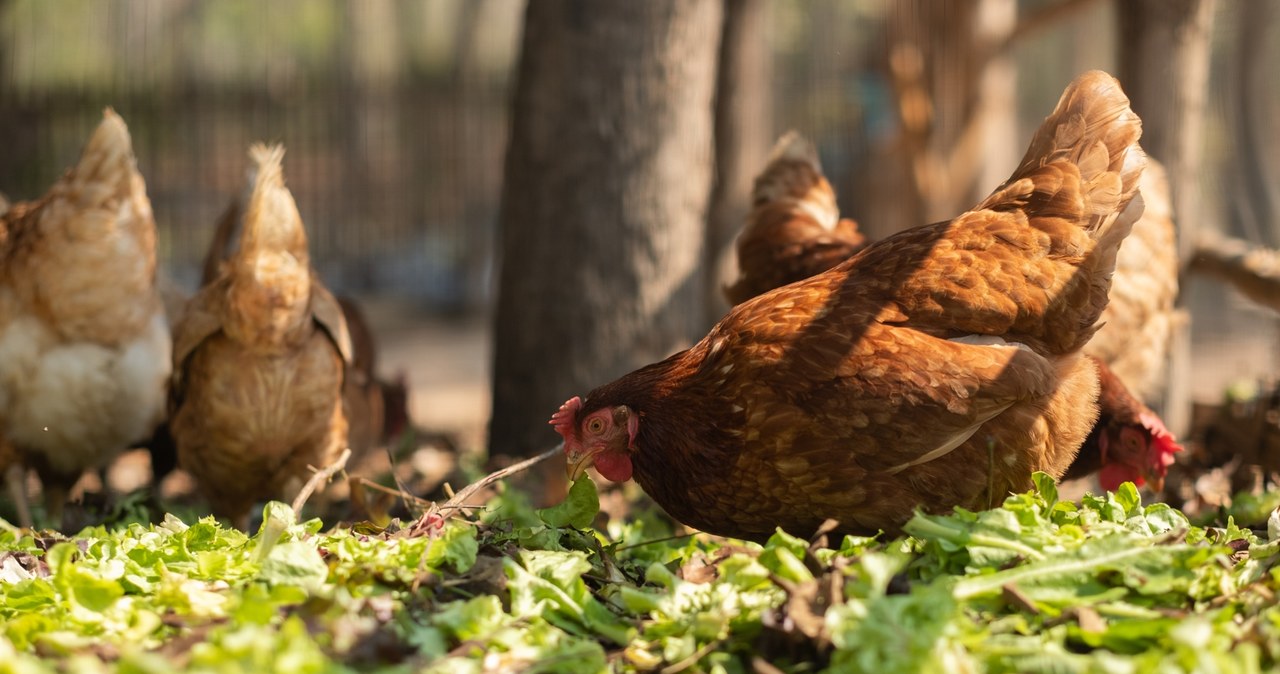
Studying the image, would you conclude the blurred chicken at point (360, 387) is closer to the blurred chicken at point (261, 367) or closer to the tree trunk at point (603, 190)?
the blurred chicken at point (261, 367)

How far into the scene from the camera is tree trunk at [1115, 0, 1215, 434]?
5238 mm

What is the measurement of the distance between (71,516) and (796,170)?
334 cm

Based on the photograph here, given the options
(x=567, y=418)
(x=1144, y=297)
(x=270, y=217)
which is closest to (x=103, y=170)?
(x=270, y=217)

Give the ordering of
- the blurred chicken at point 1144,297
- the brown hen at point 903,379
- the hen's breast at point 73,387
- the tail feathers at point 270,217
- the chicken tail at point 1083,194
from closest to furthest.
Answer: the brown hen at point 903,379 → the chicken tail at point 1083,194 → the tail feathers at point 270,217 → the hen's breast at point 73,387 → the blurred chicken at point 1144,297

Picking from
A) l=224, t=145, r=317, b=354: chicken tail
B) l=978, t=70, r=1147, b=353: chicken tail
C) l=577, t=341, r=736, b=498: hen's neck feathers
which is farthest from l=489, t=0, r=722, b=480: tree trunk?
l=978, t=70, r=1147, b=353: chicken tail

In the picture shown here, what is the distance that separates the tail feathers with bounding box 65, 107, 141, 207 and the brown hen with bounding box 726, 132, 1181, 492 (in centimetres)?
257

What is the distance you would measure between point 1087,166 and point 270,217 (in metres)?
2.83

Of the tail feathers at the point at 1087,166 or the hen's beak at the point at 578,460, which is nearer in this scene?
the hen's beak at the point at 578,460

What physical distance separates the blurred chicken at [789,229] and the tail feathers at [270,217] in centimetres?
186

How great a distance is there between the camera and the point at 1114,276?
14.3 ft

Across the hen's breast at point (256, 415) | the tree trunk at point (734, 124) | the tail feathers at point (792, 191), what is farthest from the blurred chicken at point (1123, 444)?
the tree trunk at point (734, 124)

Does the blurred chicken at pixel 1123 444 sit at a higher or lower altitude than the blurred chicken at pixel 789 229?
lower

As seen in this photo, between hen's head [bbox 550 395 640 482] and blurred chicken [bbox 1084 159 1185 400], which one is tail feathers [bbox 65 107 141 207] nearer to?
hen's head [bbox 550 395 640 482]

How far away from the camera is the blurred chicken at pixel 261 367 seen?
164 inches
